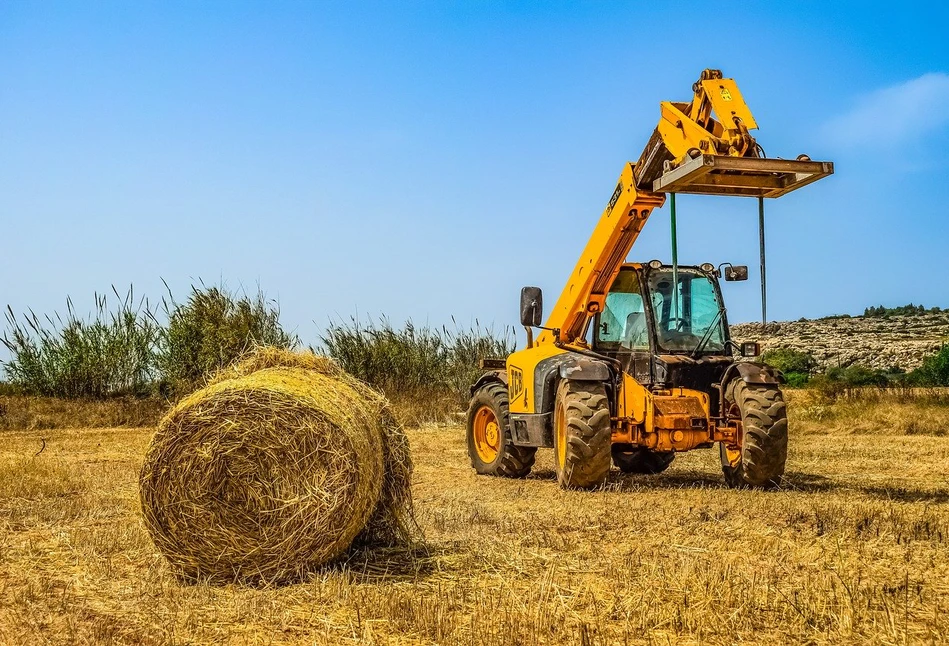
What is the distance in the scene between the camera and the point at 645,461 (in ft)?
41.4

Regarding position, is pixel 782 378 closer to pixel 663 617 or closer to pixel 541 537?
pixel 541 537

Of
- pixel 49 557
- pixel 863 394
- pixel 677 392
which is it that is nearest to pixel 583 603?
pixel 49 557

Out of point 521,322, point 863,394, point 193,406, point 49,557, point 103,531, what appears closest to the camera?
point 193,406

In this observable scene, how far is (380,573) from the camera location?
598 centimetres

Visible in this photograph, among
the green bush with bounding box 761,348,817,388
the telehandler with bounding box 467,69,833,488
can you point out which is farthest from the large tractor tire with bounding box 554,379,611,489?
the green bush with bounding box 761,348,817,388

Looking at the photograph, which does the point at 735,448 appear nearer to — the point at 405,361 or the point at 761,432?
the point at 761,432

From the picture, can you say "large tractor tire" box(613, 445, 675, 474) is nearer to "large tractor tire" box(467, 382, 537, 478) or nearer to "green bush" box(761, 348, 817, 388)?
"large tractor tire" box(467, 382, 537, 478)

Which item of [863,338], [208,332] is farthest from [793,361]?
[208,332]

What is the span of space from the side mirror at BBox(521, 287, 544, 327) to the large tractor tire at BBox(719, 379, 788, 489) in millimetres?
2237

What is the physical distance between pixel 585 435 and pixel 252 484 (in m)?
4.41

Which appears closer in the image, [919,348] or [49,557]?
[49,557]

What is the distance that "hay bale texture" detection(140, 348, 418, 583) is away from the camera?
19.0 feet

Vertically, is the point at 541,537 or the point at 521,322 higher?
the point at 521,322

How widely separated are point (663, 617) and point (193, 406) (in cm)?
284
